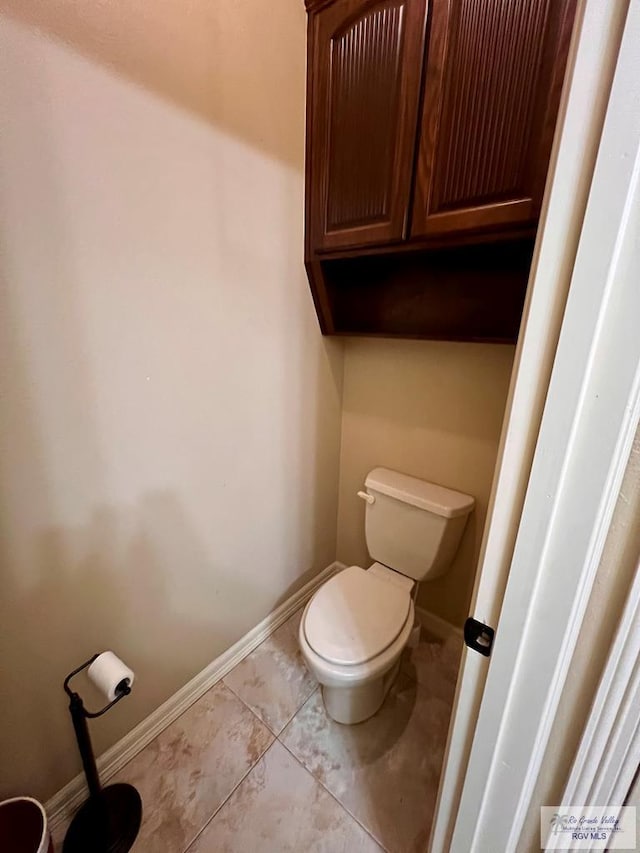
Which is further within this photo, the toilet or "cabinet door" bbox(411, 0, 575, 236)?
the toilet

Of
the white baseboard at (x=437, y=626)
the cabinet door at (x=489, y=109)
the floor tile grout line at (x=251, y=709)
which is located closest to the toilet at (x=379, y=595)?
the floor tile grout line at (x=251, y=709)

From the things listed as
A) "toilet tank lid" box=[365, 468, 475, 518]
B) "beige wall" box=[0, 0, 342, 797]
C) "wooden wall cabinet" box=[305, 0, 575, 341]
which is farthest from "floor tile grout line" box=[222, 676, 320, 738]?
"wooden wall cabinet" box=[305, 0, 575, 341]

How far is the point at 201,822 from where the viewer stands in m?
1.02

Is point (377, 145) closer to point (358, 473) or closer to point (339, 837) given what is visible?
point (358, 473)

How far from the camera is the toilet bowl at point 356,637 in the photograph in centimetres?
110

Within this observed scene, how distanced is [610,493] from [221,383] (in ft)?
3.42

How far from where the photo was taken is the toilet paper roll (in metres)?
0.88

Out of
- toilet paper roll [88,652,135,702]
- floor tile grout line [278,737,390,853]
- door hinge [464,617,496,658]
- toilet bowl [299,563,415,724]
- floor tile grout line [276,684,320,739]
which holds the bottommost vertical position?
floor tile grout line [278,737,390,853]

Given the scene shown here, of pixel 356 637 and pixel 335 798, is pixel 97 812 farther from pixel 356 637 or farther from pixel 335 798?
pixel 356 637

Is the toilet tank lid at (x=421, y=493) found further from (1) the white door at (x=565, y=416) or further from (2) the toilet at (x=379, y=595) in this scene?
(1) the white door at (x=565, y=416)

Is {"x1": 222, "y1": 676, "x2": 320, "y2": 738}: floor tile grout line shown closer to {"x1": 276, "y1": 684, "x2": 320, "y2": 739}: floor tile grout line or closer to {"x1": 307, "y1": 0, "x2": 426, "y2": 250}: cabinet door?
{"x1": 276, "y1": 684, "x2": 320, "y2": 739}: floor tile grout line

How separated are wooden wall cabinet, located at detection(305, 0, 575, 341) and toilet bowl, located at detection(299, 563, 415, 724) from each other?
1.00 m

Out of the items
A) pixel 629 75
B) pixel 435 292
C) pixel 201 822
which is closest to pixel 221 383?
pixel 435 292

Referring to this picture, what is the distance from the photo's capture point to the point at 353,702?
1234 mm
